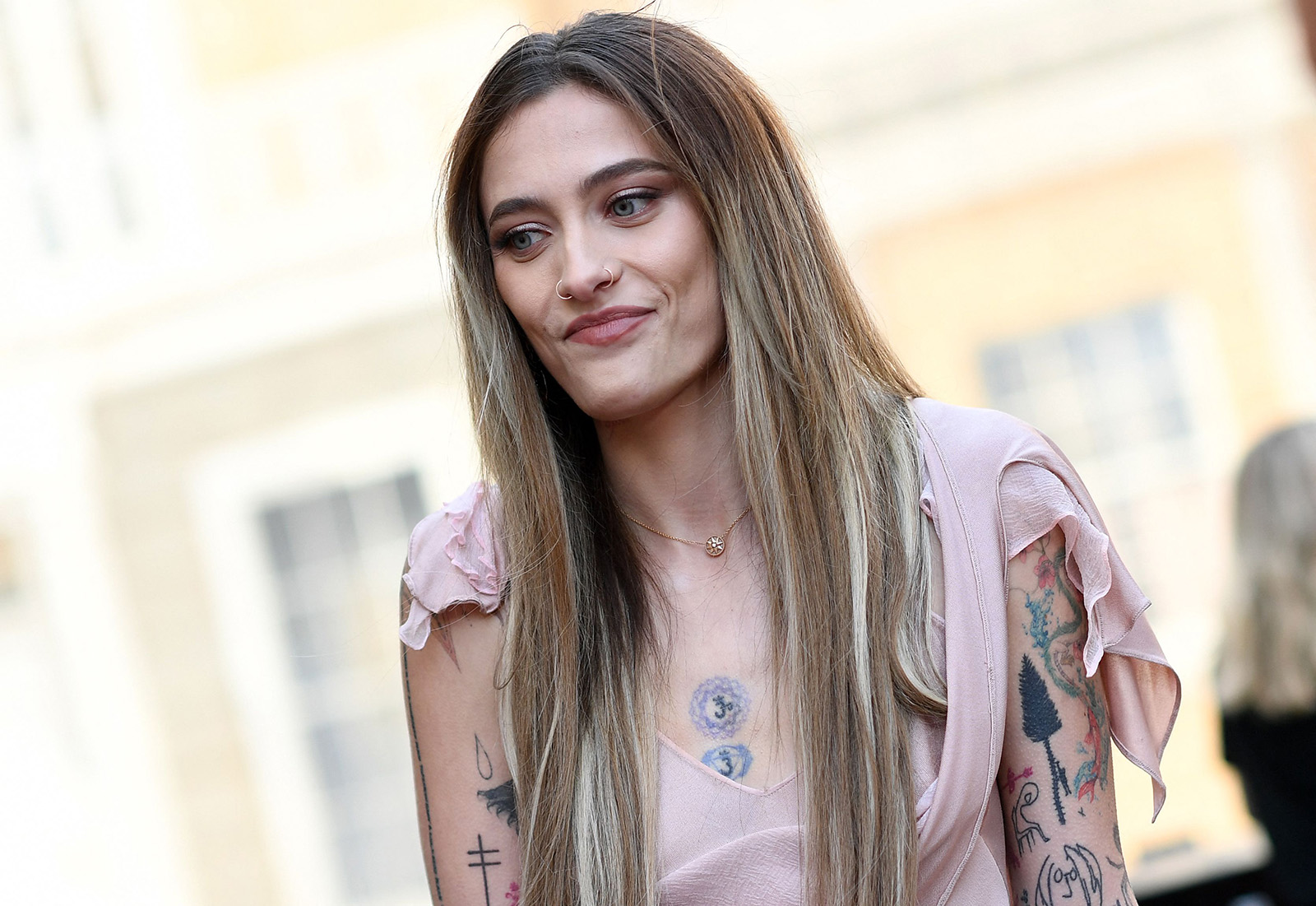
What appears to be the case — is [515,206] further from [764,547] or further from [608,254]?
[764,547]

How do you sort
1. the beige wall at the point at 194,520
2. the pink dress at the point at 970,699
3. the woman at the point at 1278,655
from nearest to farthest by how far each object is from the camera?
the pink dress at the point at 970,699, the woman at the point at 1278,655, the beige wall at the point at 194,520

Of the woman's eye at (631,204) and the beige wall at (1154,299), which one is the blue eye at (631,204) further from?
the beige wall at (1154,299)

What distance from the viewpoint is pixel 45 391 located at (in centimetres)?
619

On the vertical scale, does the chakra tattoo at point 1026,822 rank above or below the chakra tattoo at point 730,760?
below

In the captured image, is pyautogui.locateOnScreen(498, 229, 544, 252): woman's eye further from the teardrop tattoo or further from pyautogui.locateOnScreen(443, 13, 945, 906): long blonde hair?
the teardrop tattoo

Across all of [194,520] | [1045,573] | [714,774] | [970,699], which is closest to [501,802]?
[714,774]

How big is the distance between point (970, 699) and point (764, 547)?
10.6 inches

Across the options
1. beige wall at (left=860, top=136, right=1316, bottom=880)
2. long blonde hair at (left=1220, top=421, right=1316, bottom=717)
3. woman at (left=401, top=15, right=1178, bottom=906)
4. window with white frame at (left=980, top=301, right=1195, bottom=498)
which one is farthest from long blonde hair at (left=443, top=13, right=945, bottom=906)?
window with white frame at (left=980, top=301, right=1195, bottom=498)

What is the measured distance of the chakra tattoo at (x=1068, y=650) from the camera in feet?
4.69

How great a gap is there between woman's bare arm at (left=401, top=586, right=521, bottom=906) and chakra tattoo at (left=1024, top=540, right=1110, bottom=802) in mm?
585

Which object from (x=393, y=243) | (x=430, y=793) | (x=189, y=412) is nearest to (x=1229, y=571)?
(x=430, y=793)

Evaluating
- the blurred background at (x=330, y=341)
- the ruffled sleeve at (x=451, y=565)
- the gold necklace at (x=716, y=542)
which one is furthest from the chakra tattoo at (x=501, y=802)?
the blurred background at (x=330, y=341)

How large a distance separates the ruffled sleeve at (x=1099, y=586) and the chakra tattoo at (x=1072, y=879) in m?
0.11

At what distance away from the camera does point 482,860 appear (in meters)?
1.57
